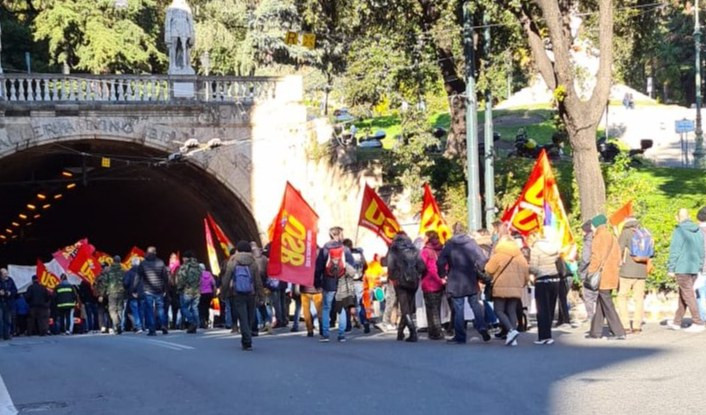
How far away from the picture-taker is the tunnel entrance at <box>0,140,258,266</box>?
113ft

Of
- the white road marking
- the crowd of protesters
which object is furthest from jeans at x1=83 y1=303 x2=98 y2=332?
the white road marking

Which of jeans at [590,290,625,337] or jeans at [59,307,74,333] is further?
jeans at [59,307,74,333]

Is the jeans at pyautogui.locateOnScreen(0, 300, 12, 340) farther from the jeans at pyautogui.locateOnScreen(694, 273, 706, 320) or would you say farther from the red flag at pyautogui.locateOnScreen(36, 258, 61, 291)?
the jeans at pyautogui.locateOnScreen(694, 273, 706, 320)

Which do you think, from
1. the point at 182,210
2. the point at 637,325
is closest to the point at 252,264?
the point at 637,325

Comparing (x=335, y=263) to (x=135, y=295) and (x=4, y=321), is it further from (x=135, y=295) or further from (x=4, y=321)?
(x=4, y=321)

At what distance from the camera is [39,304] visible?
29094mm

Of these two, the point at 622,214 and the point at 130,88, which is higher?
the point at 130,88

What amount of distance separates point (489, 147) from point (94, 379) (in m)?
12.7

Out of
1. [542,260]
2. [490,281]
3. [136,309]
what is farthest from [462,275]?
[136,309]

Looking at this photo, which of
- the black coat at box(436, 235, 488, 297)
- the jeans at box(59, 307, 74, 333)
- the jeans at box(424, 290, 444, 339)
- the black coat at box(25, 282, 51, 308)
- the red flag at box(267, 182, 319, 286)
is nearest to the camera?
the black coat at box(436, 235, 488, 297)

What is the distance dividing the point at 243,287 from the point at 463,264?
309cm

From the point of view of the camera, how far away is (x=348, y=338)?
20.0 m

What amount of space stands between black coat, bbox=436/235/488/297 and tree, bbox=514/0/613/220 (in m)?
5.83

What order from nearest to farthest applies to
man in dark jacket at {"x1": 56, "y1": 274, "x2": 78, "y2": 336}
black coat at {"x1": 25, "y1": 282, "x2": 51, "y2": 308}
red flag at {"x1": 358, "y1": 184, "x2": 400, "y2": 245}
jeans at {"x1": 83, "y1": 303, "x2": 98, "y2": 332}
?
red flag at {"x1": 358, "y1": 184, "x2": 400, "y2": 245} → black coat at {"x1": 25, "y1": 282, "x2": 51, "y2": 308} → man in dark jacket at {"x1": 56, "y1": 274, "x2": 78, "y2": 336} → jeans at {"x1": 83, "y1": 303, "x2": 98, "y2": 332}
